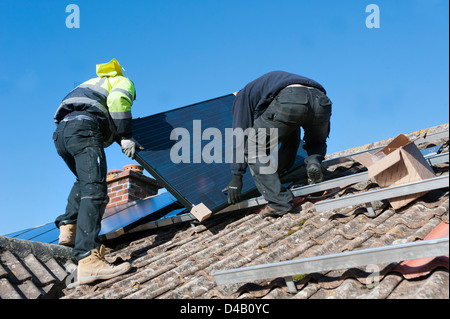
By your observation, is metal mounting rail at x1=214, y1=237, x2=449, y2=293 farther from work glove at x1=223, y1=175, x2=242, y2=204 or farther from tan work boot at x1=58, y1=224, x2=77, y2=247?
tan work boot at x1=58, y1=224, x2=77, y2=247

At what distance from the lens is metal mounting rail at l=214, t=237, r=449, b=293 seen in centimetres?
195

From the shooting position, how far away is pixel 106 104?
4289mm

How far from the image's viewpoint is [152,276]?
3.36m

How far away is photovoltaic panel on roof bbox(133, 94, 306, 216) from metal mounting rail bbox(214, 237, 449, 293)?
5.56 feet

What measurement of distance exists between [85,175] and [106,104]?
0.89 metres

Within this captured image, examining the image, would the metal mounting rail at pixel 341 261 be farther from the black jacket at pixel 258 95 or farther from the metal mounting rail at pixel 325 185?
the black jacket at pixel 258 95

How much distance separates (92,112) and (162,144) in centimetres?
91

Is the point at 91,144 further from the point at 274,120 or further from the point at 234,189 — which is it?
the point at 274,120

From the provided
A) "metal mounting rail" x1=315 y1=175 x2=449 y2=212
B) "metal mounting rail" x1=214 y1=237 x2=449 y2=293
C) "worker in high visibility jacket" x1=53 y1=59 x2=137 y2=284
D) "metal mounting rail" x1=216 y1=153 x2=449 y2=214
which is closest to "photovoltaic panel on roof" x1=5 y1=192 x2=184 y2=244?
"worker in high visibility jacket" x1=53 y1=59 x2=137 y2=284

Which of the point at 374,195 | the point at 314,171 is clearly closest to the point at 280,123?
the point at 314,171

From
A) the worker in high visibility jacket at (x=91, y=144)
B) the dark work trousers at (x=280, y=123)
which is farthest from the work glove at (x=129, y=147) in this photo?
the dark work trousers at (x=280, y=123)

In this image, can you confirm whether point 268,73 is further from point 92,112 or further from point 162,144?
point 92,112

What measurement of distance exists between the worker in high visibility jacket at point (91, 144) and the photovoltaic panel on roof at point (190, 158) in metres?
0.34

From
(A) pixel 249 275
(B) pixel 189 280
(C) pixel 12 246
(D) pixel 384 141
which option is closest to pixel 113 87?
(C) pixel 12 246
